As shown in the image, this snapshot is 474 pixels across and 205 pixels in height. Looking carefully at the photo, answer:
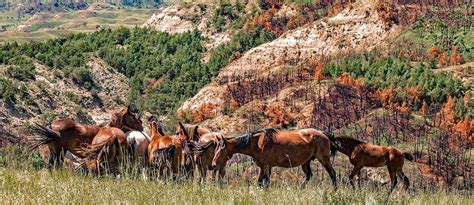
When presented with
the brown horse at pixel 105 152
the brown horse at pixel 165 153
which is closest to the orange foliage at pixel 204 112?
the brown horse at pixel 165 153

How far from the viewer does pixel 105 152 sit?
12.0m

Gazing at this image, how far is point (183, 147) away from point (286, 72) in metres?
63.8

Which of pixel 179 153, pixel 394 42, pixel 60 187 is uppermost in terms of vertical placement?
pixel 60 187

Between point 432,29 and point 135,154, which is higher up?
point 135,154

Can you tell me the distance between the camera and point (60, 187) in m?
7.85

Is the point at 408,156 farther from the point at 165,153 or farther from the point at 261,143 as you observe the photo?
the point at 165,153

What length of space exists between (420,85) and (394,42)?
1382 centimetres

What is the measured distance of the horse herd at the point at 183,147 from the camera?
40.4ft

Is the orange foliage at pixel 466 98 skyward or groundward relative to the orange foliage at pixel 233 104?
skyward

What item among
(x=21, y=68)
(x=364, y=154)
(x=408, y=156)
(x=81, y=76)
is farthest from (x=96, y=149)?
(x=81, y=76)

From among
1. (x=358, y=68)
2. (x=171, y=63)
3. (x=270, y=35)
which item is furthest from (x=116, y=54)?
(x=358, y=68)

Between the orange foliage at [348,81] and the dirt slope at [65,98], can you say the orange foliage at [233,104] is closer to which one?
the orange foliage at [348,81]

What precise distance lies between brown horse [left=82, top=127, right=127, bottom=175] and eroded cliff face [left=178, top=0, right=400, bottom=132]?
5233 centimetres

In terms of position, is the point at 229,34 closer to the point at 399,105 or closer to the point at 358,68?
the point at 358,68
